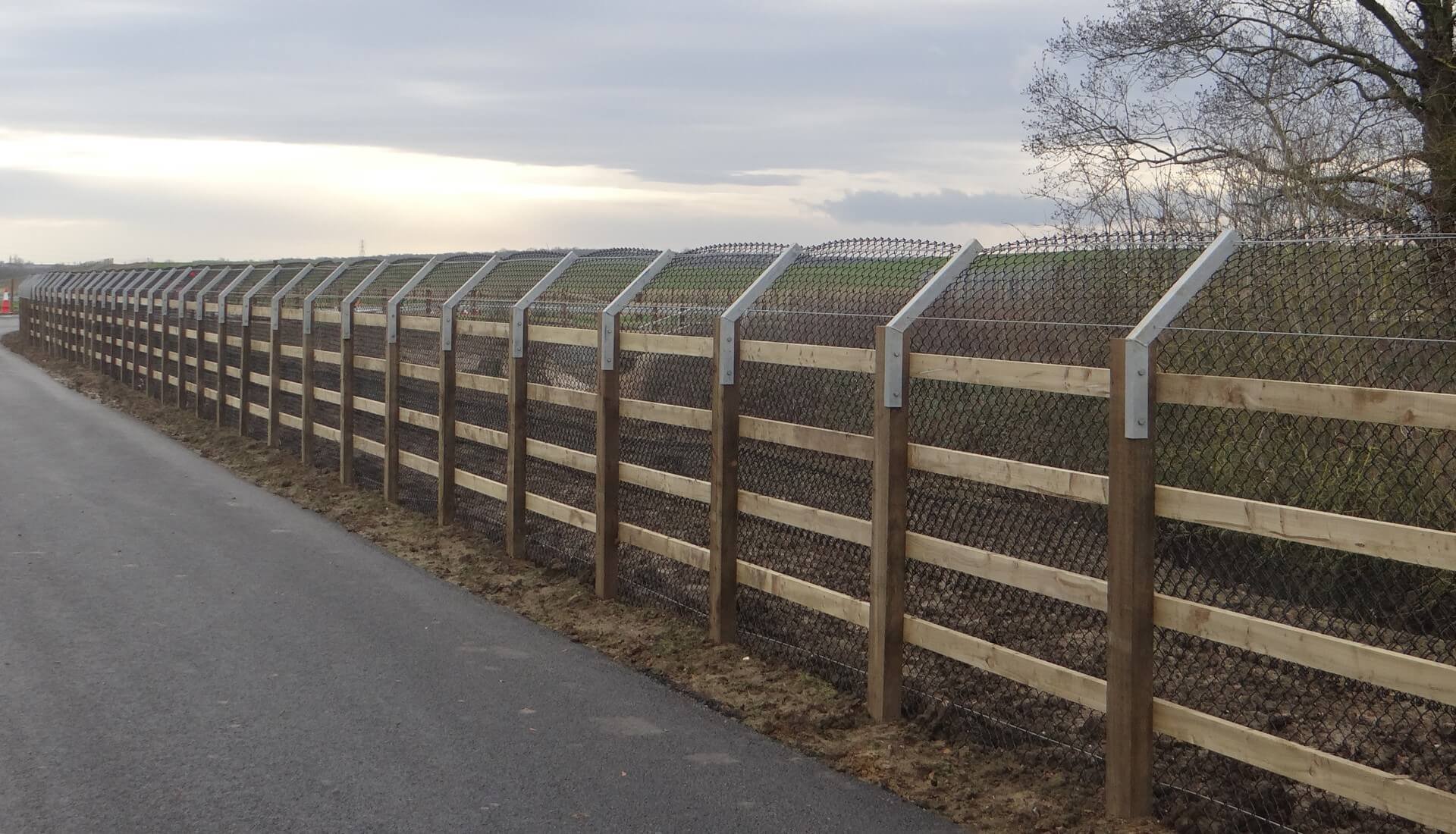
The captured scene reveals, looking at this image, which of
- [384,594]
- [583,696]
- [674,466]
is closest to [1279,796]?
[583,696]

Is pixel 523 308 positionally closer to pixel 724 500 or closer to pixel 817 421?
pixel 724 500

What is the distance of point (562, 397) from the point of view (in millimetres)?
9016

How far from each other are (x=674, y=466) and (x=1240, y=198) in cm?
721

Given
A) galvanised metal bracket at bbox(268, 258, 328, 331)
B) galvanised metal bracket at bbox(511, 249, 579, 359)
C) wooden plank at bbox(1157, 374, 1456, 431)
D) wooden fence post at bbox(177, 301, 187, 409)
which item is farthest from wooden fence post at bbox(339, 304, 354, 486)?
wooden plank at bbox(1157, 374, 1456, 431)

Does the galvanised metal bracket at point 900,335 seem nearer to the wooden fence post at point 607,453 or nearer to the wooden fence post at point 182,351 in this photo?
the wooden fence post at point 607,453

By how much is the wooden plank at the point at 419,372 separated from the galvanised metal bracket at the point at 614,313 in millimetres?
3026

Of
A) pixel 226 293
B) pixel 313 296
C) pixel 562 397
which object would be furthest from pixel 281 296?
pixel 562 397

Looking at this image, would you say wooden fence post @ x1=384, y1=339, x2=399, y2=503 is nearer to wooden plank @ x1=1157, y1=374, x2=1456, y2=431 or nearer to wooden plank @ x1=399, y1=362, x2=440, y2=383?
wooden plank @ x1=399, y1=362, x2=440, y2=383

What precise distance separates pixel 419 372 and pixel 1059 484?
24.1ft

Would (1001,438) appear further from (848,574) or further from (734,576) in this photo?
(734,576)

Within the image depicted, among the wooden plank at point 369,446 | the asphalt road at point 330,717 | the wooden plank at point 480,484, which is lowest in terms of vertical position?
the asphalt road at point 330,717

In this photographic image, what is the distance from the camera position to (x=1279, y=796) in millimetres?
4812

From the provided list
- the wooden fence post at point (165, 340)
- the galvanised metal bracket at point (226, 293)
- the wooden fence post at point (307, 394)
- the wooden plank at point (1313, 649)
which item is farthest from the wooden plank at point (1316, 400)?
the wooden fence post at point (165, 340)

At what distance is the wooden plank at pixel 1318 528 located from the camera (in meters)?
3.83
